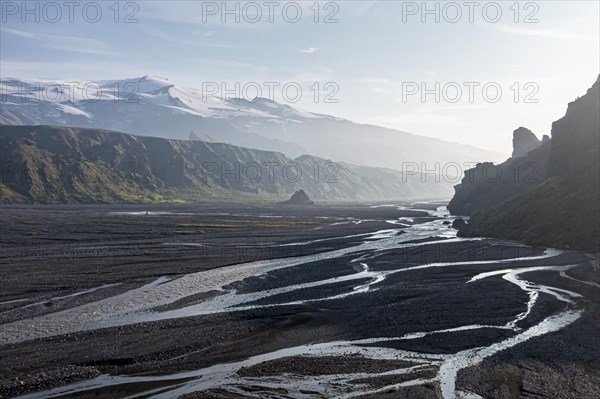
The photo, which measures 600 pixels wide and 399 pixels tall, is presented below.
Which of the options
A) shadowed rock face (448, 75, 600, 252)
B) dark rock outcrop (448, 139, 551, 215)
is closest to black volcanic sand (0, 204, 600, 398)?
shadowed rock face (448, 75, 600, 252)

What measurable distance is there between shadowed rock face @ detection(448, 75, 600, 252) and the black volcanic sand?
7182 millimetres

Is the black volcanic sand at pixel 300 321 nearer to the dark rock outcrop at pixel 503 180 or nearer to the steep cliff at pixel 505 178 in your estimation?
the dark rock outcrop at pixel 503 180

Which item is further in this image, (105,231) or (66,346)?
(105,231)

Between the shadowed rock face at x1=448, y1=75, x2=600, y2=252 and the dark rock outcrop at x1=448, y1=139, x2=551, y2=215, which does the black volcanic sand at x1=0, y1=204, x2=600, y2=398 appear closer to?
the shadowed rock face at x1=448, y1=75, x2=600, y2=252

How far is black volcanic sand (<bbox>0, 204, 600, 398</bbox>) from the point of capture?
1081 inches

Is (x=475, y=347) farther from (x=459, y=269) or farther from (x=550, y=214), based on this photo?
(x=550, y=214)

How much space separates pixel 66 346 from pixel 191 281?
82.1 feet

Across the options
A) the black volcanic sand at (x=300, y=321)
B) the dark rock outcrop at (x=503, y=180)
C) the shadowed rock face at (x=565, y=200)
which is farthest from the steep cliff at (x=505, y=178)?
the black volcanic sand at (x=300, y=321)

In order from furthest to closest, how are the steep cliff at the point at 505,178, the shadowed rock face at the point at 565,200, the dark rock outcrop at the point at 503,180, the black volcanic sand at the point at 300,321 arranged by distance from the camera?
1. the steep cliff at the point at 505,178
2. the dark rock outcrop at the point at 503,180
3. the shadowed rock face at the point at 565,200
4. the black volcanic sand at the point at 300,321

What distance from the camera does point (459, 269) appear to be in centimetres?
6538

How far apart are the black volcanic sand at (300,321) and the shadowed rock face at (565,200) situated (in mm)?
7182

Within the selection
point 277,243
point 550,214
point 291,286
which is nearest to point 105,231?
point 277,243

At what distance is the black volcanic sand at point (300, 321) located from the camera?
90.1 ft

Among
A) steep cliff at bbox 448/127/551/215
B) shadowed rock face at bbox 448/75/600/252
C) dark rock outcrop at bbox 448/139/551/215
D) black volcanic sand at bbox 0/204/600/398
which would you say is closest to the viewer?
black volcanic sand at bbox 0/204/600/398
